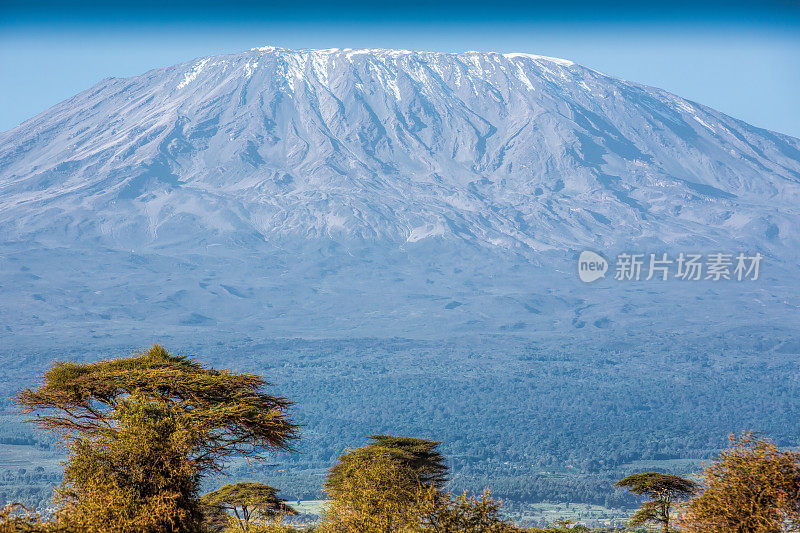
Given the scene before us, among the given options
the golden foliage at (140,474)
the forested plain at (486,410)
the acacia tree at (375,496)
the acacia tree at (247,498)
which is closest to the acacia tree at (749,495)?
the acacia tree at (375,496)

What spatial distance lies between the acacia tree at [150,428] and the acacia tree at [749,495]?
1021 cm

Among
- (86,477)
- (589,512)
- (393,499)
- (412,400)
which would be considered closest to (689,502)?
(393,499)

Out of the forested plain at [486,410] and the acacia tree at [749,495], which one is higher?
the forested plain at [486,410]

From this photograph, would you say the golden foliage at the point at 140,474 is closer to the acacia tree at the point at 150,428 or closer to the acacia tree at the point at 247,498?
Answer: the acacia tree at the point at 150,428

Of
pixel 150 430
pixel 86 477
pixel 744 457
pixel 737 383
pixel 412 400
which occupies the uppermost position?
pixel 737 383

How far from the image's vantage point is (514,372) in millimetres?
187500

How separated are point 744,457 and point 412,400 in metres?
151

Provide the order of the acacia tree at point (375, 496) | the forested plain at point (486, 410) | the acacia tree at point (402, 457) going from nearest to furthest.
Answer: the acacia tree at point (375, 496) → the acacia tree at point (402, 457) → the forested plain at point (486, 410)

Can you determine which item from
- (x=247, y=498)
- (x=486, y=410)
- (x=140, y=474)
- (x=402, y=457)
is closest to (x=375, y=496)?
(x=140, y=474)

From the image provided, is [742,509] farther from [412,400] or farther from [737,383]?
[737,383]

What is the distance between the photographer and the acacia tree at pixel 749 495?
1916 centimetres

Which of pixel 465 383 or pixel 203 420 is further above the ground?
pixel 465 383

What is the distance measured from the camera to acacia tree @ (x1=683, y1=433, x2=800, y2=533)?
62.8 feet

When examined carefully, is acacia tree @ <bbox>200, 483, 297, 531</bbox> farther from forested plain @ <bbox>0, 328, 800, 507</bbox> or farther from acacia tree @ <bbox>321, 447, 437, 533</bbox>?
forested plain @ <bbox>0, 328, 800, 507</bbox>
